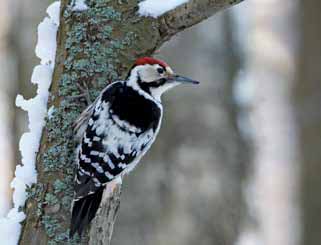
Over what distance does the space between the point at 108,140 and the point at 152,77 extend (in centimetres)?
47

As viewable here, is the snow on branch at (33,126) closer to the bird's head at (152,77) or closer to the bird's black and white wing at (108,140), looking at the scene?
the bird's black and white wing at (108,140)

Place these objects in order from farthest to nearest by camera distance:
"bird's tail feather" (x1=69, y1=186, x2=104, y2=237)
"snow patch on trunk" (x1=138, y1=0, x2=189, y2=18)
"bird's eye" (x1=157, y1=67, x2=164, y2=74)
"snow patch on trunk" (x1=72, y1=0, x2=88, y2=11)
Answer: "bird's eye" (x1=157, y1=67, x2=164, y2=74), "snow patch on trunk" (x1=72, y1=0, x2=88, y2=11), "snow patch on trunk" (x1=138, y1=0, x2=189, y2=18), "bird's tail feather" (x1=69, y1=186, x2=104, y2=237)

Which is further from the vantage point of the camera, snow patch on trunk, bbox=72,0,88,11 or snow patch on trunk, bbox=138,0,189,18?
snow patch on trunk, bbox=72,0,88,11

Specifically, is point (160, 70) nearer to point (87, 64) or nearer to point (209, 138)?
point (87, 64)

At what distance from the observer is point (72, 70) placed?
3.42 metres

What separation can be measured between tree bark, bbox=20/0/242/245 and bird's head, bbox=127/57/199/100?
52 millimetres

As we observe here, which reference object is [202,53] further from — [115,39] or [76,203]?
[76,203]

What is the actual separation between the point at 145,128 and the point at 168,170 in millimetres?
2519

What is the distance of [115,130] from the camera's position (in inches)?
143

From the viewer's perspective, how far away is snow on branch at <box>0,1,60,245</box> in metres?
3.12

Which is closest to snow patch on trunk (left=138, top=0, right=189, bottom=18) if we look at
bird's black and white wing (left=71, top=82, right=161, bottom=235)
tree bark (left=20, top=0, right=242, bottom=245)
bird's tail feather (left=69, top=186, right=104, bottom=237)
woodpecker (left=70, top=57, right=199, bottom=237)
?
tree bark (left=20, top=0, right=242, bottom=245)

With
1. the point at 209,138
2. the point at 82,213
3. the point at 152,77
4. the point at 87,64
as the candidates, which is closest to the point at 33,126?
the point at 87,64

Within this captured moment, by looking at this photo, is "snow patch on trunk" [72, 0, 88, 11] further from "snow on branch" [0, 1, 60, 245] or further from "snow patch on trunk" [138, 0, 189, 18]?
"snow patch on trunk" [138, 0, 189, 18]

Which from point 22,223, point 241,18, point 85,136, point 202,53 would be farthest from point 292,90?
point 22,223
